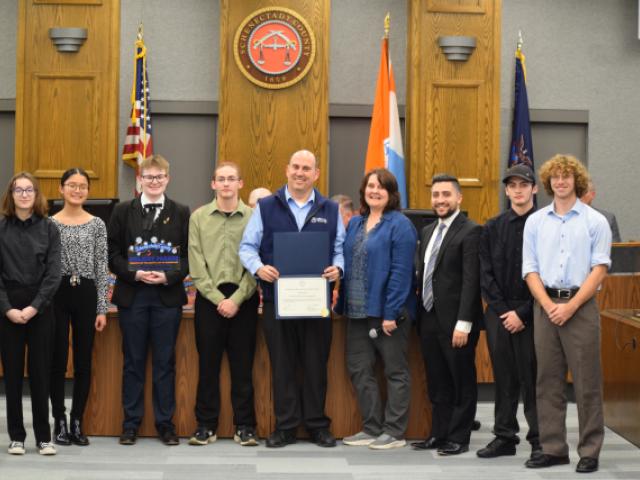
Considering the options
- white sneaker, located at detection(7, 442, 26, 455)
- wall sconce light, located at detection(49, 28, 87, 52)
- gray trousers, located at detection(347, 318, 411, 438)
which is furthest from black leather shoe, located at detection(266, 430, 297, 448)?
wall sconce light, located at detection(49, 28, 87, 52)

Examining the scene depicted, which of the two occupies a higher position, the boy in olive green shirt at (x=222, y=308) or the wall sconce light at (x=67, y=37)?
the wall sconce light at (x=67, y=37)

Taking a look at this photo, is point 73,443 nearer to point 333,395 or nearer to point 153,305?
point 153,305

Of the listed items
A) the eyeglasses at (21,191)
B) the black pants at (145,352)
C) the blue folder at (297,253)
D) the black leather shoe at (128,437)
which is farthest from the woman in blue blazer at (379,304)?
the eyeglasses at (21,191)

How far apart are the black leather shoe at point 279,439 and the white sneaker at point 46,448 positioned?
1077 mm

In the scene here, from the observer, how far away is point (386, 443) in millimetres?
5059

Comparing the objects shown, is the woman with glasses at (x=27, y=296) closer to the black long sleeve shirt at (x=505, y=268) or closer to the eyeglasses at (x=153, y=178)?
the eyeglasses at (x=153, y=178)

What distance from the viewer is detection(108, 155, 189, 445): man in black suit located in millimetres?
5090

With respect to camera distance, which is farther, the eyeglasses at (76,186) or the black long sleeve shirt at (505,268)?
the eyeglasses at (76,186)

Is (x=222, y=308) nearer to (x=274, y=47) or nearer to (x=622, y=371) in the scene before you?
(x=622, y=371)

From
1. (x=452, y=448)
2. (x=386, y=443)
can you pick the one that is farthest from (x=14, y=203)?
(x=452, y=448)

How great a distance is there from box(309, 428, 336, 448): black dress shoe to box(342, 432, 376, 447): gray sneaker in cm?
8

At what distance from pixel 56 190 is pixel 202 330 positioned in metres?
3.70

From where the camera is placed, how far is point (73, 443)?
506cm

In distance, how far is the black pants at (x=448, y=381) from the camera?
496cm
